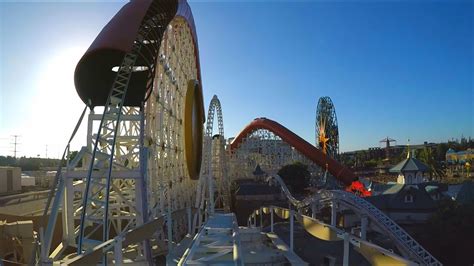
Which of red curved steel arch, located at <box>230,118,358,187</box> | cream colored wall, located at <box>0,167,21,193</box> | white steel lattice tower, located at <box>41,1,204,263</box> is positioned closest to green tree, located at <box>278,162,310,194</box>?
red curved steel arch, located at <box>230,118,358,187</box>

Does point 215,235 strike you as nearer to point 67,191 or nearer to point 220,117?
point 67,191

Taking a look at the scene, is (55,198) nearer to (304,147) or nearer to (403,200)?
(403,200)

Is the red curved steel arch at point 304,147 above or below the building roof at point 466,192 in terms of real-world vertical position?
above

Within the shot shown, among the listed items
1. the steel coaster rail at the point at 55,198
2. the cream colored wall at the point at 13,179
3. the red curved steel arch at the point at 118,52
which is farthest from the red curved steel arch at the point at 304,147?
the steel coaster rail at the point at 55,198

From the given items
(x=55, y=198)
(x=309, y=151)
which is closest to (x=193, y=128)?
(x=55, y=198)

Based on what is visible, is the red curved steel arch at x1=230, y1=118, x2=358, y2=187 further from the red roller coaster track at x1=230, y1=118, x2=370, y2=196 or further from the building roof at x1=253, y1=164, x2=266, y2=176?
the building roof at x1=253, y1=164, x2=266, y2=176

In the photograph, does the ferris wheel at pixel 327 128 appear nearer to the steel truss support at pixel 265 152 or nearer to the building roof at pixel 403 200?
the steel truss support at pixel 265 152
